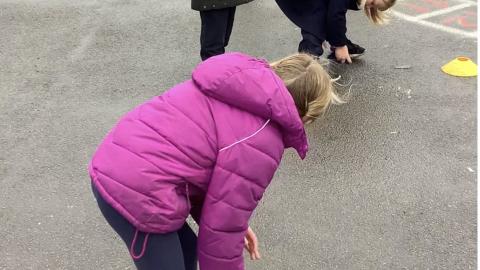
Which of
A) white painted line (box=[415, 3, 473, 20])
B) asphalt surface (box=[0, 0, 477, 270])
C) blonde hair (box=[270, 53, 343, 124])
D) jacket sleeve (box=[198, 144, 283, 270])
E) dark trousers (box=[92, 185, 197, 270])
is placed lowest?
asphalt surface (box=[0, 0, 477, 270])

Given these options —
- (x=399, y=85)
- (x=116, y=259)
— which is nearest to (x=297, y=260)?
(x=116, y=259)

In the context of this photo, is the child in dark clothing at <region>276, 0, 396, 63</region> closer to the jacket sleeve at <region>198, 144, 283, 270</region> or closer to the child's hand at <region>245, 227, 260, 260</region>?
the child's hand at <region>245, 227, 260, 260</region>

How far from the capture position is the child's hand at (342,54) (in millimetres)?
4465

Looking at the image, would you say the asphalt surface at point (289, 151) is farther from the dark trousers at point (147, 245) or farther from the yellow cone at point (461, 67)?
the dark trousers at point (147, 245)

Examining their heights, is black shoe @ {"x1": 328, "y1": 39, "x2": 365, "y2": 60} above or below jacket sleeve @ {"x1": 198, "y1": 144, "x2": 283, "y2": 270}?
below

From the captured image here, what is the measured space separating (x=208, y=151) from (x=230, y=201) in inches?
6.6

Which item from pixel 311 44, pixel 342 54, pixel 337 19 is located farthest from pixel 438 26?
pixel 311 44

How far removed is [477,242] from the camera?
2713mm

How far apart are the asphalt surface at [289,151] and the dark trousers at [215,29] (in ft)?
1.97

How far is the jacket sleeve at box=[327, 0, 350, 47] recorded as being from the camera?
414cm

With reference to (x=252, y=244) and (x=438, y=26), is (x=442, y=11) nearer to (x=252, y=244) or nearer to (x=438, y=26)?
(x=438, y=26)

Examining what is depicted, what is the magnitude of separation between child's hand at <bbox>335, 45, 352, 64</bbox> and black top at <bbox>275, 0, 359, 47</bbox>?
8.4 inches

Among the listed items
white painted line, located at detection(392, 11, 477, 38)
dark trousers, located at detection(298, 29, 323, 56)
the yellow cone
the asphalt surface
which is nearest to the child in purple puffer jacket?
the asphalt surface

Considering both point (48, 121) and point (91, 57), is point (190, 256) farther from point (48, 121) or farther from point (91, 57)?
point (91, 57)
